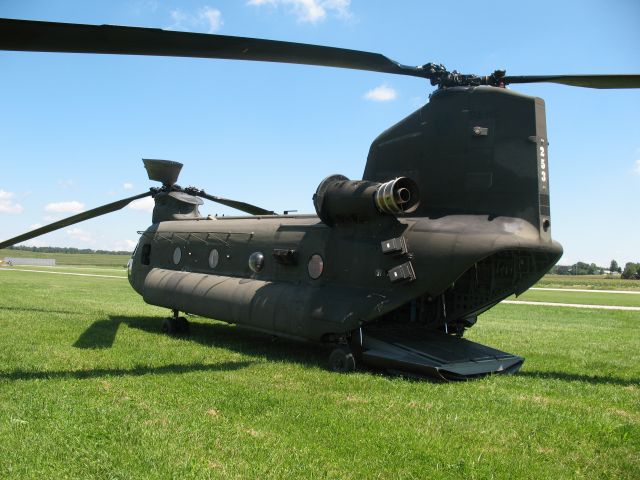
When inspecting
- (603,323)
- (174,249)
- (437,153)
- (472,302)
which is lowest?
(603,323)

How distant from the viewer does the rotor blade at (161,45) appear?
21.1ft

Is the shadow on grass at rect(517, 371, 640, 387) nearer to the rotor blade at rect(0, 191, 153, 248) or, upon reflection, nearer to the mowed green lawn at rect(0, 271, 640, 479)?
the mowed green lawn at rect(0, 271, 640, 479)

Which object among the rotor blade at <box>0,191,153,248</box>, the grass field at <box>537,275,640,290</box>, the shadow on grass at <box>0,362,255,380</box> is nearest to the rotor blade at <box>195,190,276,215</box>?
the rotor blade at <box>0,191,153,248</box>

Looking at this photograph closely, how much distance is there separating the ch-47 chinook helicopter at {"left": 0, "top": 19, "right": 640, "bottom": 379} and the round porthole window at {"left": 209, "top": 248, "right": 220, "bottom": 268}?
7.05 ft

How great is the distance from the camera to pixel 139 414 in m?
6.50

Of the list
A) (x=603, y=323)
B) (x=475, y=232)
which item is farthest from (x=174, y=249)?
(x=603, y=323)

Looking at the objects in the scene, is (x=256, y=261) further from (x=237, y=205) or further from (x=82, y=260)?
(x=82, y=260)

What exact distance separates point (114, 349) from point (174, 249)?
4389 mm

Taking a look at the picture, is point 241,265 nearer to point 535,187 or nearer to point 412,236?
point 412,236

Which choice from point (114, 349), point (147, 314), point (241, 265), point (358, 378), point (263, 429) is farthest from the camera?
point (147, 314)

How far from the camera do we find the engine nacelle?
9.10 metres

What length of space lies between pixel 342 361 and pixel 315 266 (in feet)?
6.59

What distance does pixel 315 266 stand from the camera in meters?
10.6

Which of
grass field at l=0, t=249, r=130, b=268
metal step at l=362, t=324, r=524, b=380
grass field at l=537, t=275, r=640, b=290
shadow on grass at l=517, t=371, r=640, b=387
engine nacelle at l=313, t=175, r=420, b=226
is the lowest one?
grass field at l=537, t=275, r=640, b=290
